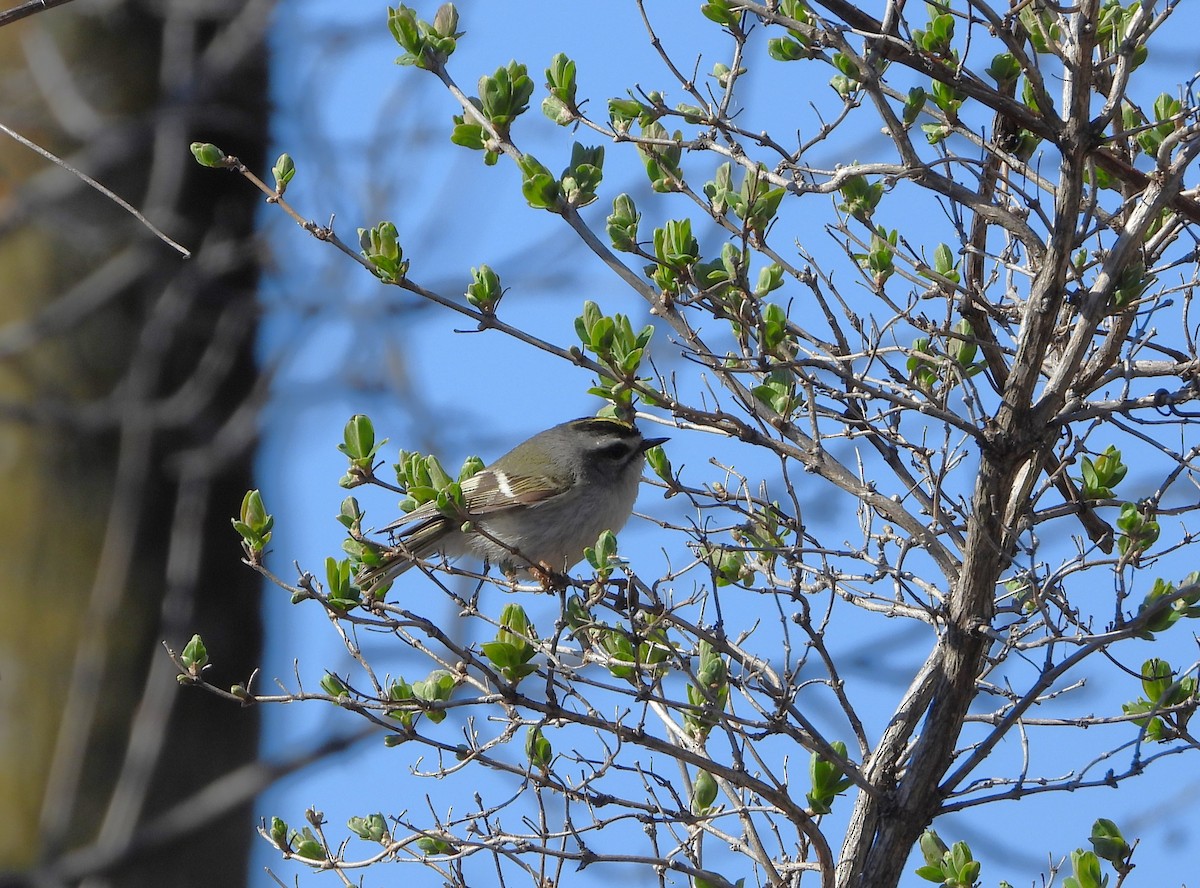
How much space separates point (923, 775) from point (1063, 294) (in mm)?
1126

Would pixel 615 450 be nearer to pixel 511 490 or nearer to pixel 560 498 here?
pixel 560 498

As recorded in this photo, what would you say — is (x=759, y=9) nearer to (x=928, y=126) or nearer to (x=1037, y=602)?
(x=928, y=126)

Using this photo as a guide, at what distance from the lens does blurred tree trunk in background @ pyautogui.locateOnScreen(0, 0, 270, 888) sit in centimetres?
500

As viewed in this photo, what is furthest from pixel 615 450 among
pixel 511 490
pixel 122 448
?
pixel 122 448

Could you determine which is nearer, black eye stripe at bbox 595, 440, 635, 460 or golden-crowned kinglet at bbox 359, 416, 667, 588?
golden-crowned kinglet at bbox 359, 416, 667, 588

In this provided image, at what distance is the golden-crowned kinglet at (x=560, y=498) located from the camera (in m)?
4.98

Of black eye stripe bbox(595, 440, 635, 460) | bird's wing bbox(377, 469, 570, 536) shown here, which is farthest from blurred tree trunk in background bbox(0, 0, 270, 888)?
black eye stripe bbox(595, 440, 635, 460)

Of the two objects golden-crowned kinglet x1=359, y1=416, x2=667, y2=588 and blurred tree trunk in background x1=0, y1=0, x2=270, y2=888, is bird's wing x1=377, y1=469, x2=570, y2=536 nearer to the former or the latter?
golden-crowned kinglet x1=359, y1=416, x2=667, y2=588

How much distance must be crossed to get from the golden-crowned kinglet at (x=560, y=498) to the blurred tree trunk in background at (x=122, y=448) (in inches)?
47.5

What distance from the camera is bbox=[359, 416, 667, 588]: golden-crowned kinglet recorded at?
4977 millimetres

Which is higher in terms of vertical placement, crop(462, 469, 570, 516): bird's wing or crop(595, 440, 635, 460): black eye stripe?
crop(595, 440, 635, 460): black eye stripe

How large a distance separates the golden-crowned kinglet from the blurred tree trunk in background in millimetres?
1207

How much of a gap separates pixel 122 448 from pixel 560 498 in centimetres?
183

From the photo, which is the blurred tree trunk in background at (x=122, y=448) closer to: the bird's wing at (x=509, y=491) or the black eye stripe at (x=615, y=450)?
the bird's wing at (x=509, y=491)
